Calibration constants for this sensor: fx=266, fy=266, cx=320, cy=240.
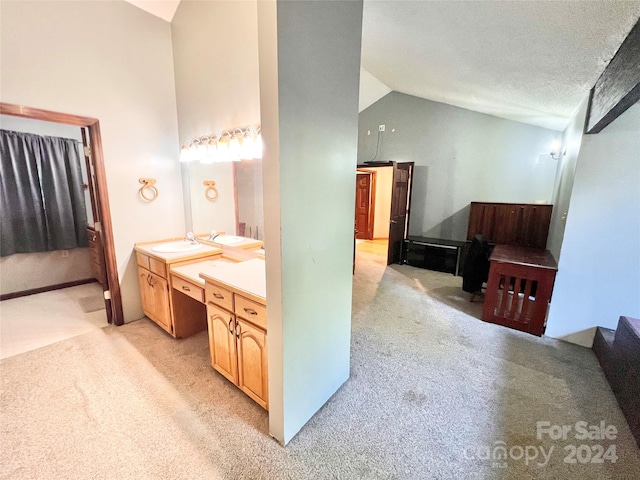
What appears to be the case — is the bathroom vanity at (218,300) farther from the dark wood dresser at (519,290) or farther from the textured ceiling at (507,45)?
the dark wood dresser at (519,290)

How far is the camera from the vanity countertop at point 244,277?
1.55 metres

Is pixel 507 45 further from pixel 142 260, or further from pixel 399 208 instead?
pixel 142 260

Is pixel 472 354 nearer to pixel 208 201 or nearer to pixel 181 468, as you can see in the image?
pixel 181 468

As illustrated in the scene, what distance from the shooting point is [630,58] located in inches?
55.7

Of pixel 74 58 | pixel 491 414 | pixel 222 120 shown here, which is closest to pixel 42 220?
pixel 74 58

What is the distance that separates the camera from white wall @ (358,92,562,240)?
425 cm

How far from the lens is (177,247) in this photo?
Answer: 2703mm

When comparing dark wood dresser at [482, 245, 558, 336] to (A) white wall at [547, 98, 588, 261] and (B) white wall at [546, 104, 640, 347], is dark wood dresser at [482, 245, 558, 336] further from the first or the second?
(A) white wall at [547, 98, 588, 261]

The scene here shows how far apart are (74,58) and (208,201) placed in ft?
5.05

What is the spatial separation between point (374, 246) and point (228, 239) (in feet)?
15.2

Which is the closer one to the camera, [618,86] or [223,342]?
[618,86]

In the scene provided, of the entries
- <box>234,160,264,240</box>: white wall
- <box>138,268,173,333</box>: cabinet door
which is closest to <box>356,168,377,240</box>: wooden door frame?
<box>234,160,264,240</box>: white wall

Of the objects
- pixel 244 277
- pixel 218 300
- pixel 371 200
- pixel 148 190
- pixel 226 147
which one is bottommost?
pixel 218 300

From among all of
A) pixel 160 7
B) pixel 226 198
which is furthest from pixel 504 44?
pixel 160 7
